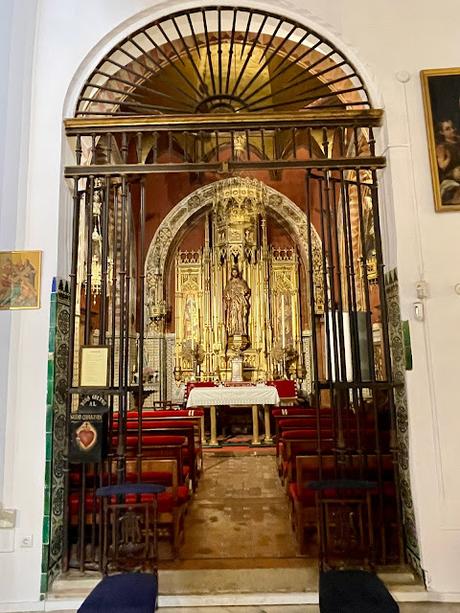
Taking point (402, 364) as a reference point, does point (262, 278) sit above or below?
above

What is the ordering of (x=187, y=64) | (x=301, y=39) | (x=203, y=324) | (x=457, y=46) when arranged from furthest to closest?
(x=203, y=324) → (x=187, y=64) → (x=301, y=39) → (x=457, y=46)

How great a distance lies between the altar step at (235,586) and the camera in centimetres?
349

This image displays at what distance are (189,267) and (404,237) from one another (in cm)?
825

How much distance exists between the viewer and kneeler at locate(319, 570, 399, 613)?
246 centimetres

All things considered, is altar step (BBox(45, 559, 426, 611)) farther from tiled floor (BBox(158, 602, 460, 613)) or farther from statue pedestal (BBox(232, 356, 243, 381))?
statue pedestal (BBox(232, 356, 243, 381))

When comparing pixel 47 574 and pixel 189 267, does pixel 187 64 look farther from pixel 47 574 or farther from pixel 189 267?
pixel 47 574

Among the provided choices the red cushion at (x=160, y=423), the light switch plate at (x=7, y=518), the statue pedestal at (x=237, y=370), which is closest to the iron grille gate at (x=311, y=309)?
the light switch plate at (x=7, y=518)

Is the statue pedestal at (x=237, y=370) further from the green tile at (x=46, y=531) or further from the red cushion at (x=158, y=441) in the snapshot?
the green tile at (x=46, y=531)

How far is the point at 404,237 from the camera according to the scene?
13.5 feet

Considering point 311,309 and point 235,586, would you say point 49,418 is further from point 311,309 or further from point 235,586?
point 311,309

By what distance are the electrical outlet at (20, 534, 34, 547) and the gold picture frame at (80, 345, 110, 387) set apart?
1.23 m

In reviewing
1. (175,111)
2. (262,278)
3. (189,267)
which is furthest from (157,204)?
(175,111)

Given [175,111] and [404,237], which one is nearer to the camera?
[404,237]

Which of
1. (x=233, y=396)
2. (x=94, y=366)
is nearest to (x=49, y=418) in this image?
(x=94, y=366)
